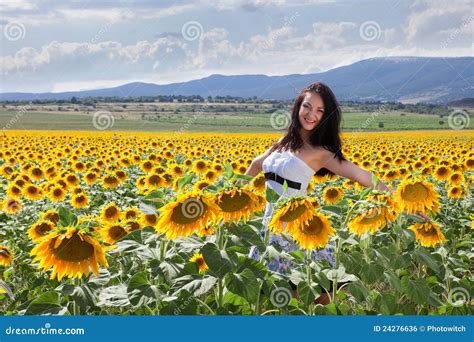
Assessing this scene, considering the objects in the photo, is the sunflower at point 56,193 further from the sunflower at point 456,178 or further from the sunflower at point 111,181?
the sunflower at point 456,178

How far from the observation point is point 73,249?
370 centimetres

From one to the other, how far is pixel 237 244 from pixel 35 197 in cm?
670

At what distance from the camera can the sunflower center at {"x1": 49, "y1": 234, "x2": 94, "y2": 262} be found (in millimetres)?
3684

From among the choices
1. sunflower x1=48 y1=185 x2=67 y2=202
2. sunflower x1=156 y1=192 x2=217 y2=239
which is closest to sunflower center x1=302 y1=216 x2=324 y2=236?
sunflower x1=156 y1=192 x2=217 y2=239

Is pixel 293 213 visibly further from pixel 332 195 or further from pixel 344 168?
pixel 332 195

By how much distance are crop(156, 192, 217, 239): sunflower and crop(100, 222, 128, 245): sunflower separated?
5.24ft

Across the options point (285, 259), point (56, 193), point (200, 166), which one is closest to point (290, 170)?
point (285, 259)

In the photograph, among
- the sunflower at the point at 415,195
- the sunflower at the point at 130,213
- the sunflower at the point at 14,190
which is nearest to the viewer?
the sunflower at the point at 415,195

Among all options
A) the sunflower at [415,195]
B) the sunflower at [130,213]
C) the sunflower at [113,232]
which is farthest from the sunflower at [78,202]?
the sunflower at [415,195]

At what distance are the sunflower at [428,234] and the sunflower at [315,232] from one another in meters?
1.89

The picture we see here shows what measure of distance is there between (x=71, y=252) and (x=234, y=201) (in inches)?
39.9

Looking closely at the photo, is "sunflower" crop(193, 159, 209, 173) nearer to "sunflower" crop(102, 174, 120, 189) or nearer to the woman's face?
"sunflower" crop(102, 174, 120, 189)

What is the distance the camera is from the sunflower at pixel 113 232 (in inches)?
208

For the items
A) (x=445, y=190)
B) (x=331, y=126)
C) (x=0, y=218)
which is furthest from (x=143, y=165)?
(x=331, y=126)
